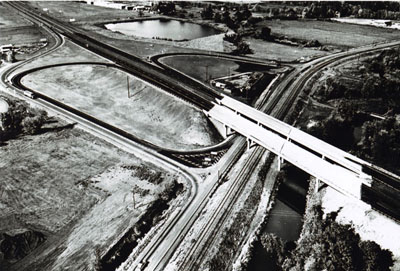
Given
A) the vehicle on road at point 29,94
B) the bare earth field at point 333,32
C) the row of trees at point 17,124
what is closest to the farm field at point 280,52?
the bare earth field at point 333,32

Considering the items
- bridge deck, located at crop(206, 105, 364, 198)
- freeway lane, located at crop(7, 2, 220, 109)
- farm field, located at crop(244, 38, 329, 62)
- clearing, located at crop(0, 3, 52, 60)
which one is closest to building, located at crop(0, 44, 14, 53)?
clearing, located at crop(0, 3, 52, 60)

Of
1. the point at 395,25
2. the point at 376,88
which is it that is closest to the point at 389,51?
the point at 376,88

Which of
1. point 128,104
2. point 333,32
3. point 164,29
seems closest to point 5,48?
point 128,104

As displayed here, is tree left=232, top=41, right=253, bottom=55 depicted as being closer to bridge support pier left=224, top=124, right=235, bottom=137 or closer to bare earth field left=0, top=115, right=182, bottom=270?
bridge support pier left=224, top=124, right=235, bottom=137

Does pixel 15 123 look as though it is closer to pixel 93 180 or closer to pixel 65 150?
pixel 65 150

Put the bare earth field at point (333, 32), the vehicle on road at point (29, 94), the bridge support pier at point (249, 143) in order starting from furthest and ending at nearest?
1. the bare earth field at point (333, 32)
2. the vehicle on road at point (29, 94)
3. the bridge support pier at point (249, 143)

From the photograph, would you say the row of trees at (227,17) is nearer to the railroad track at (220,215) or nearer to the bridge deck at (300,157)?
the bridge deck at (300,157)
